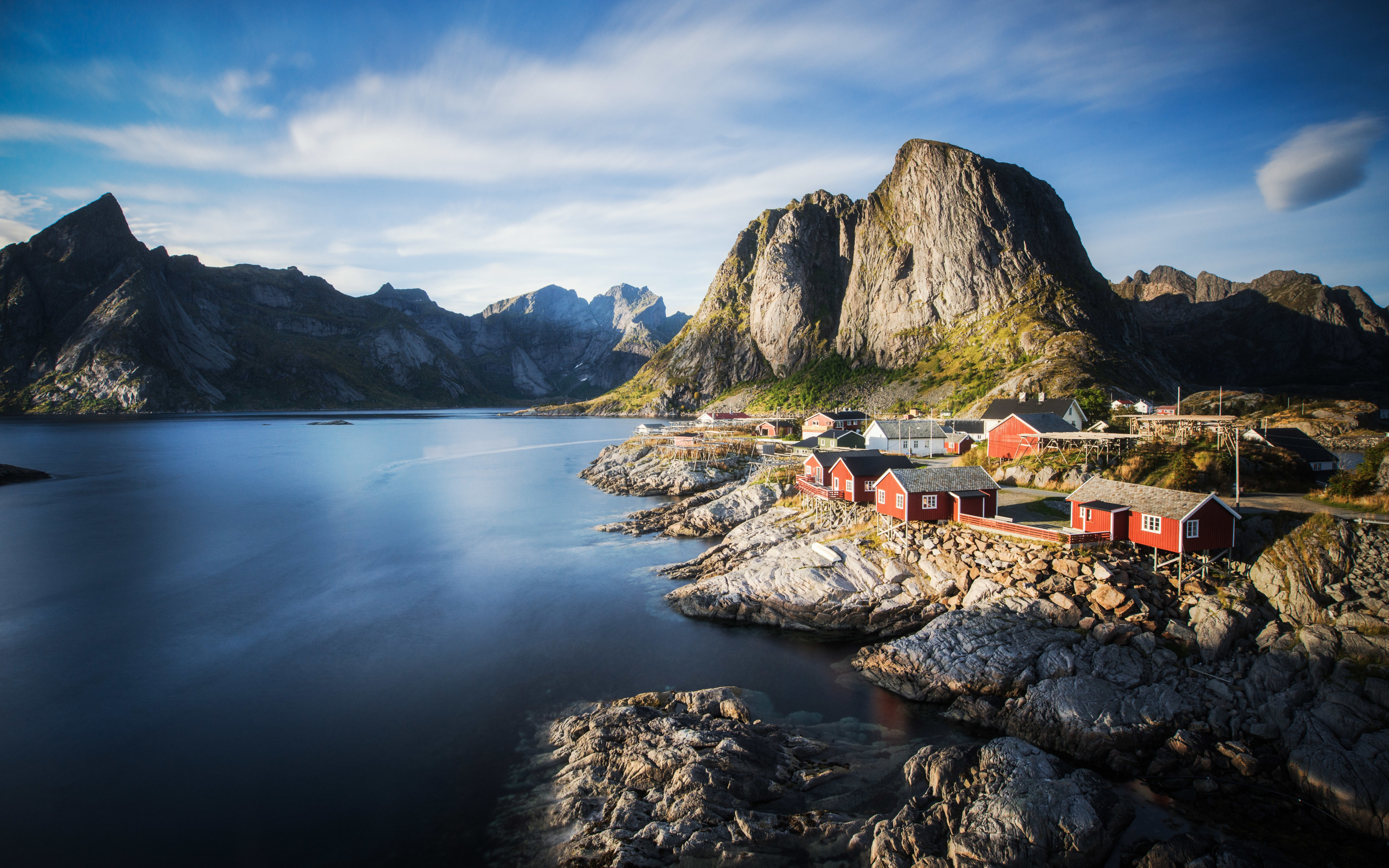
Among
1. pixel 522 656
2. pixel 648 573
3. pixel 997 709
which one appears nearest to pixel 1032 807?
pixel 997 709

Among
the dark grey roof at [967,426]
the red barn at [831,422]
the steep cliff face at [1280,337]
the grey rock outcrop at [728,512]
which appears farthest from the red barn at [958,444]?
the steep cliff face at [1280,337]

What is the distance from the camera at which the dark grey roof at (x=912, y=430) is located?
59.5 metres

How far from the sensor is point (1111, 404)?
65.2m

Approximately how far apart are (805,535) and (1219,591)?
62.1ft

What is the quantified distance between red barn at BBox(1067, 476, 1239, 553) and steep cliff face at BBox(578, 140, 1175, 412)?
56763 millimetres

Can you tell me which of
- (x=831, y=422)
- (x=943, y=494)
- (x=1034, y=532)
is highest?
(x=831, y=422)

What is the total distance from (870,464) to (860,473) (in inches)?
42.6

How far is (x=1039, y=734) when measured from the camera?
1817 cm

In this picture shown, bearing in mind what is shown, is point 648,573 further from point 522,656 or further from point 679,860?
point 679,860

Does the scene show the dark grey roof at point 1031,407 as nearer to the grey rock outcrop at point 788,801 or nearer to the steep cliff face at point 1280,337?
the grey rock outcrop at point 788,801

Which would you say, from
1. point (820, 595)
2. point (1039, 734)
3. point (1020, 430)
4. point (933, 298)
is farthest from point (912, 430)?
point (933, 298)

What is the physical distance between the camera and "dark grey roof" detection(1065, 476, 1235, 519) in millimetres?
23625

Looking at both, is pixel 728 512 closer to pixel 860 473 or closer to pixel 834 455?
pixel 834 455

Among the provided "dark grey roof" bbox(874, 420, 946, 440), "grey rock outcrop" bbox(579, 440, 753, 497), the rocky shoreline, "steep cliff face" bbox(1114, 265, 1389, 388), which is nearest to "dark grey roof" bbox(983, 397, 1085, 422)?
"dark grey roof" bbox(874, 420, 946, 440)
